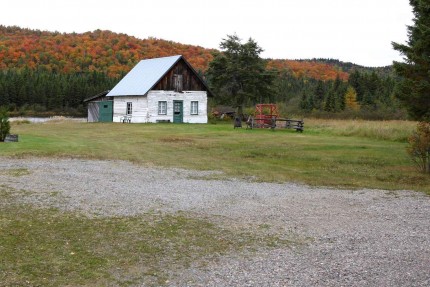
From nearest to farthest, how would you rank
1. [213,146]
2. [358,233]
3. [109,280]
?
1. [109,280]
2. [358,233]
3. [213,146]

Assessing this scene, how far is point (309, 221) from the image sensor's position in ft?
29.8

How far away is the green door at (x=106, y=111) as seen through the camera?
47263mm

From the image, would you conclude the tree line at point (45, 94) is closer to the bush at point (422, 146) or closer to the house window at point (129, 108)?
the house window at point (129, 108)

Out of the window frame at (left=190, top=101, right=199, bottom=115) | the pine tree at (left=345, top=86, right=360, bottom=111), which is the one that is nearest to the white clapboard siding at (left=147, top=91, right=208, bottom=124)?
the window frame at (left=190, top=101, right=199, bottom=115)

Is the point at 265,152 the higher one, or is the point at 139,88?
the point at 139,88

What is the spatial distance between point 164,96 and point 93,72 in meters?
61.3

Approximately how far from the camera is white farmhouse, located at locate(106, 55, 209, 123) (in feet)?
143

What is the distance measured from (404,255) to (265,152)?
574 inches

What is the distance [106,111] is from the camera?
4769 cm

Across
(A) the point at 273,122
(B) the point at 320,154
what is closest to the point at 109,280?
(B) the point at 320,154

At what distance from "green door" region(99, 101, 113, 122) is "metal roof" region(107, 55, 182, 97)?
3.26ft

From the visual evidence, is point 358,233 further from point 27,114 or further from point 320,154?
point 27,114

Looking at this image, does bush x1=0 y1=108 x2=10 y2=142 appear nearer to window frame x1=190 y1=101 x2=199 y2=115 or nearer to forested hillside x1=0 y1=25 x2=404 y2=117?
window frame x1=190 y1=101 x2=199 y2=115

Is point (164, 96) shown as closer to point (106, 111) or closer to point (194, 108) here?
point (194, 108)
